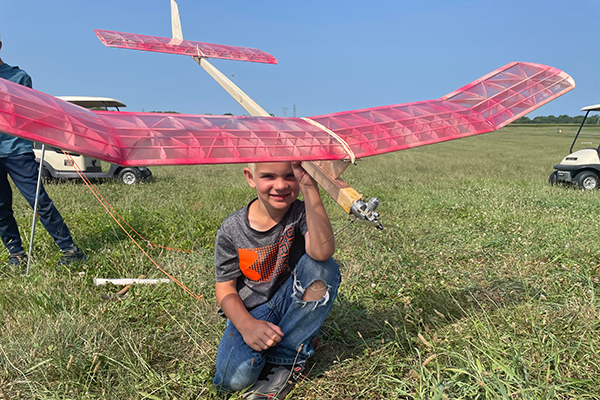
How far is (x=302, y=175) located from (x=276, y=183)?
0.88 ft

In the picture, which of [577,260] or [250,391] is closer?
[250,391]

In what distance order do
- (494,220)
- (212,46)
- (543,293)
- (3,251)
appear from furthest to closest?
(212,46) < (494,220) < (3,251) < (543,293)

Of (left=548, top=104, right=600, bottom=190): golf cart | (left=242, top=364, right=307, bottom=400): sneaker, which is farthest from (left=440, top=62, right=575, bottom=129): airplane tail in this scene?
(left=548, top=104, right=600, bottom=190): golf cart

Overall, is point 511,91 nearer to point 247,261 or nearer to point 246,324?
point 247,261

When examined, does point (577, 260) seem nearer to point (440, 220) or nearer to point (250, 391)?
point (440, 220)

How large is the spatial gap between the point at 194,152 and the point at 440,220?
499 centimetres

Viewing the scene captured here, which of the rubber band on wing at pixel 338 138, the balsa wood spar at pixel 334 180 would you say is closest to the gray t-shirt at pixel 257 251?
A: the balsa wood spar at pixel 334 180

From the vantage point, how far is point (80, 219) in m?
5.78

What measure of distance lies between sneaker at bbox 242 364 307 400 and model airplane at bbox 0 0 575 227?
1.34 metres

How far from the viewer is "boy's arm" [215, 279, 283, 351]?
7.60ft

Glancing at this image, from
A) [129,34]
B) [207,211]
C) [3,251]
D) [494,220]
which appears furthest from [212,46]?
[494,220]

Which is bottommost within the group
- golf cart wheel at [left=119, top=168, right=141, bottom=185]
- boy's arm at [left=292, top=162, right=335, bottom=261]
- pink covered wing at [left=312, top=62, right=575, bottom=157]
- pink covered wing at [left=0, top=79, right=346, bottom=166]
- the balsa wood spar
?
golf cart wheel at [left=119, top=168, right=141, bottom=185]

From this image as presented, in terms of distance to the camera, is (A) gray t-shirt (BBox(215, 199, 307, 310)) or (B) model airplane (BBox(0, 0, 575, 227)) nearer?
(B) model airplane (BBox(0, 0, 575, 227))

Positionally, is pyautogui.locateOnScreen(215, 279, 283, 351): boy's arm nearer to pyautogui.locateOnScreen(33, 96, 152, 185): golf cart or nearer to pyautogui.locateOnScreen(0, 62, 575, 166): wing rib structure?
pyautogui.locateOnScreen(0, 62, 575, 166): wing rib structure
